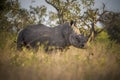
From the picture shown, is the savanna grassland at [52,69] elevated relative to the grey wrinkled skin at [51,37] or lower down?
elevated

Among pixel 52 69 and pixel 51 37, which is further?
pixel 51 37

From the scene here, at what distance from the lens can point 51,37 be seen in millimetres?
10977

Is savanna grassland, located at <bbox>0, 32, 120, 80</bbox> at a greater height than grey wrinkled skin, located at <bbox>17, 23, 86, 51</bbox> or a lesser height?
greater

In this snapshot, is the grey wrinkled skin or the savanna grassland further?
the grey wrinkled skin

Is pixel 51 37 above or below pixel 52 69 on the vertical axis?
below

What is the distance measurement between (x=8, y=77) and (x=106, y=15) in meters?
19.1

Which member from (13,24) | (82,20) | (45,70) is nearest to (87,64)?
(45,70)

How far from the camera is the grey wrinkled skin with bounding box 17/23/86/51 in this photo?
10.8 m

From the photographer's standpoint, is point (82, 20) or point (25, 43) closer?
point (25, 43)

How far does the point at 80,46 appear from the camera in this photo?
425 inches

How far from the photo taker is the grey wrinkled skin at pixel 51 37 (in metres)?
10.8

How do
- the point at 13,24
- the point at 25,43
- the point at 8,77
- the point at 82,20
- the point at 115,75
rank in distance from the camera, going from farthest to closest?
1. the point at 13,24
2. the point at 82,20
3. the point at 25,43
4. the point at 115,75
5. the point at 8,77

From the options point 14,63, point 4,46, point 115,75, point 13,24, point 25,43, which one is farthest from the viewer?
point 13,24

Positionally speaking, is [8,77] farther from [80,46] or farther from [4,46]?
[80,46]
